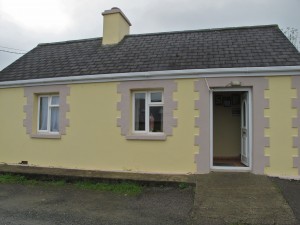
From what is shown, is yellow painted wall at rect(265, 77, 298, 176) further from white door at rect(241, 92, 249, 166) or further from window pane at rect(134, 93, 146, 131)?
window pane at rect(134, 93, 146, 131)

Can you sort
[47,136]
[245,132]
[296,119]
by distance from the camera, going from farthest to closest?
Result: [47,136], [245,132], [296,119]

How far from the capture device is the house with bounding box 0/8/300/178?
7.32m

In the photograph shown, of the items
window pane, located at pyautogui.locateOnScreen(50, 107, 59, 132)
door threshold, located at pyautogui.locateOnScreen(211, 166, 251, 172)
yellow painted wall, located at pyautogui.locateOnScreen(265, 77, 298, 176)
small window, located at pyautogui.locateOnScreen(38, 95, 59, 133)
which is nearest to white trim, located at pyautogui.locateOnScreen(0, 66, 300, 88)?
yellow painted wall, located at pyautogui.locateOnScreen(265, 77, 298, 176)

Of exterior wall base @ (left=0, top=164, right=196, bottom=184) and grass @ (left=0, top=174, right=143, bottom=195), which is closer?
grass @ (left=0, top=174, right=143, bottom=195)

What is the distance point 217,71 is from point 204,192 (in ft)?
11.0

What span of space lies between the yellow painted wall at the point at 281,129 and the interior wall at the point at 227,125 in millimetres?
2371

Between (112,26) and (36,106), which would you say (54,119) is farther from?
(112,26)

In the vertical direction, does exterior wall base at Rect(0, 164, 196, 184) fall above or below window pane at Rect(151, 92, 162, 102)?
below

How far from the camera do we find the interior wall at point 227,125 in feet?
31.8

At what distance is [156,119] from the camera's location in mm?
8383

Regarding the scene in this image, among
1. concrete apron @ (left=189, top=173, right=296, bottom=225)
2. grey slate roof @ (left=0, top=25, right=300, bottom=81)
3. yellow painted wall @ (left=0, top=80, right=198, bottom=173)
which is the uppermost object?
grey slate roof @ (left=0, top=25, right=300, bottom=81)

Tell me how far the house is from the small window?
0.04 meters

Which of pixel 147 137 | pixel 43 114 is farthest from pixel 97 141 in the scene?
pixel 43 114

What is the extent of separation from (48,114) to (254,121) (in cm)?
669
